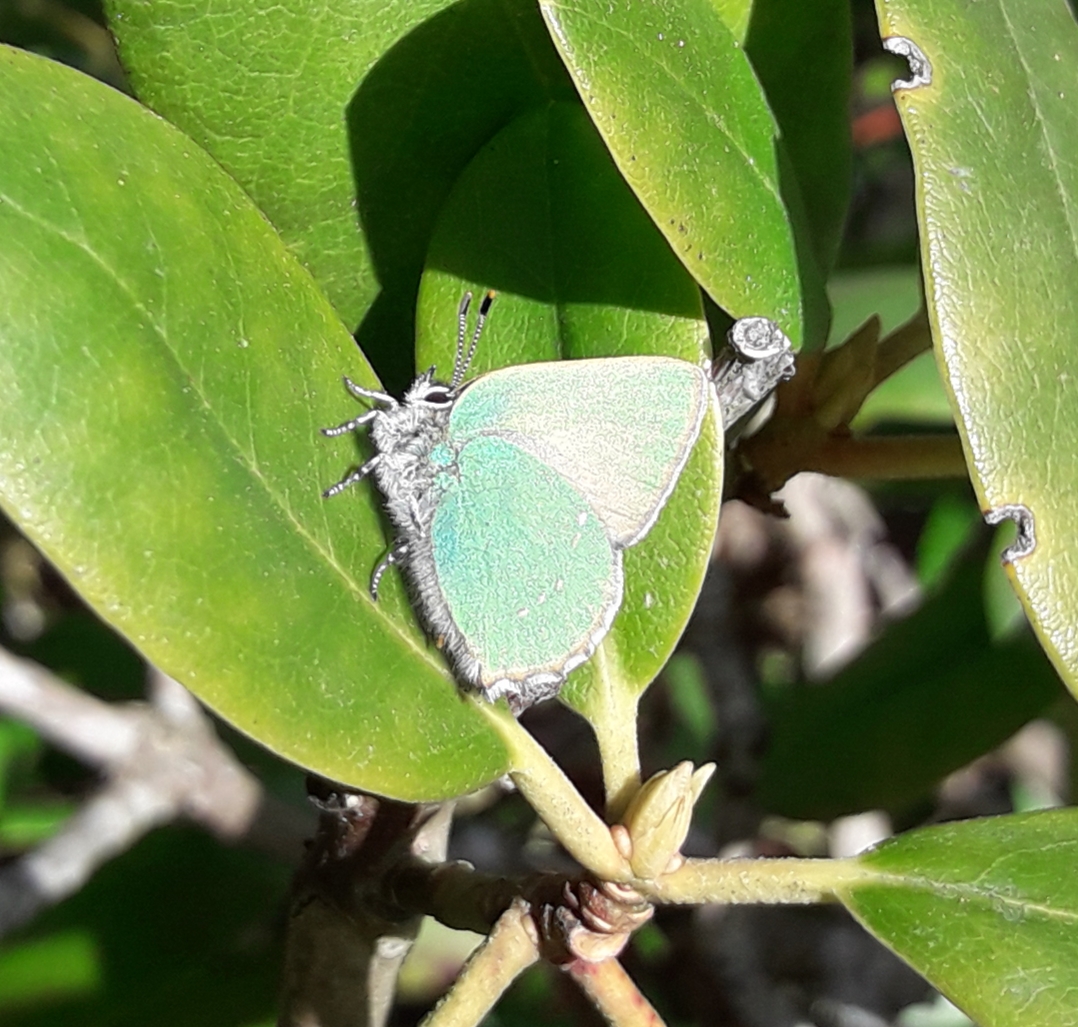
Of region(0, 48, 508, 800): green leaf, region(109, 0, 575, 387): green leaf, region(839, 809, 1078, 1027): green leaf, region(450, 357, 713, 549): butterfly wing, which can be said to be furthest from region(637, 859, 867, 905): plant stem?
region(109, 0, 575, 387): green leaf

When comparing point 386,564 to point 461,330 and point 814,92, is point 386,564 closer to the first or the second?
point 461,330

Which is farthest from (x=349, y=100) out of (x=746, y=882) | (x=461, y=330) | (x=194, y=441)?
(x=746, y=882)

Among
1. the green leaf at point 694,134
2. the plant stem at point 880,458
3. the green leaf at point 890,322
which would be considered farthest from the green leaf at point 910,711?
the green leaf at point 694,134

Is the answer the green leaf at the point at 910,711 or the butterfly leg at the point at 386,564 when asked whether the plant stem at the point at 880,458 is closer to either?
the butterfly leg at the point at 386,564

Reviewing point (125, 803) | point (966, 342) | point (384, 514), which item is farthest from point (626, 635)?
point (125, 803)

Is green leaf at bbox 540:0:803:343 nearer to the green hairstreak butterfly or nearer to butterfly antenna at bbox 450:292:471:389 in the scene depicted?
the green hairstreak butterfly
